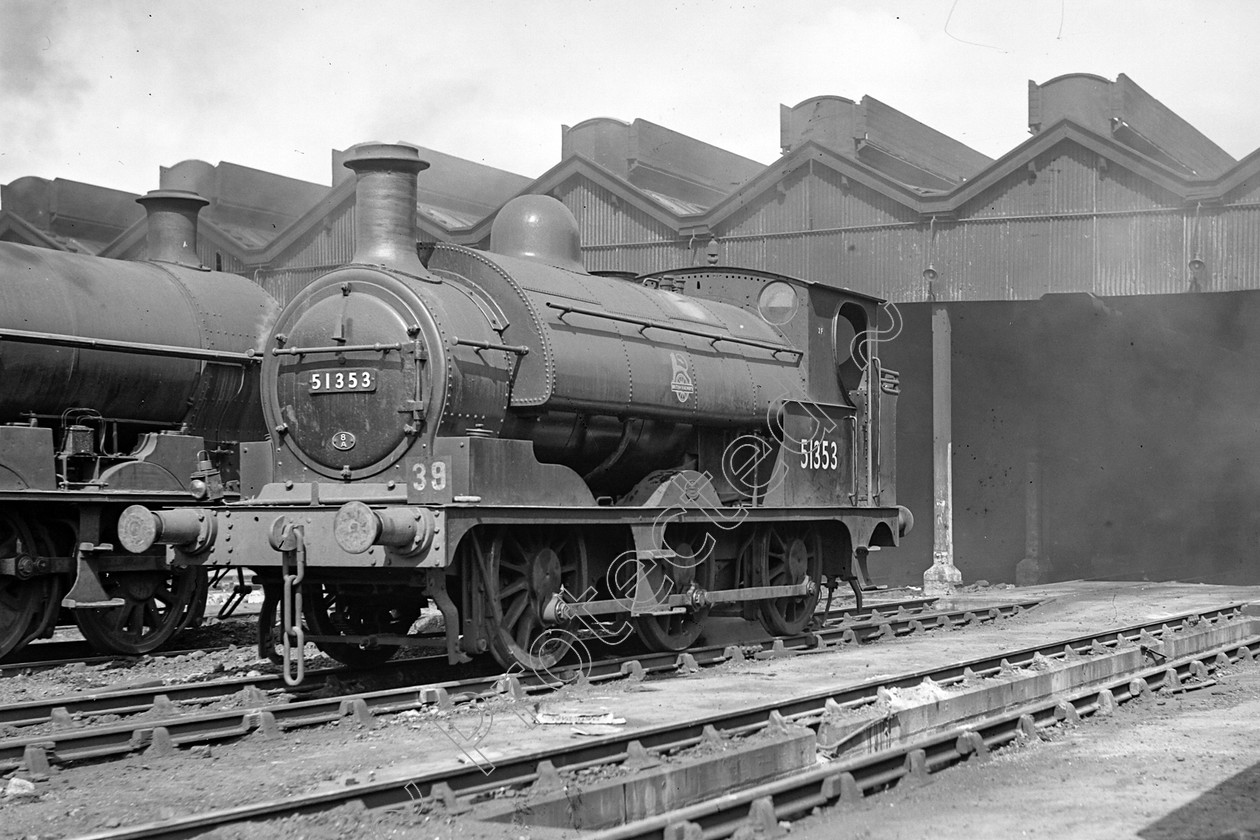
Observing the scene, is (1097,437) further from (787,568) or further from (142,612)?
(142,612)

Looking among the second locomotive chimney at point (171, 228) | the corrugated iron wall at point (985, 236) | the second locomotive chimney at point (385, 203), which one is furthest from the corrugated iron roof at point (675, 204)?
the second locomotive chimney at point (385, 203)

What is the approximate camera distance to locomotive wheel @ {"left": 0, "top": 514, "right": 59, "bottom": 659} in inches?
449

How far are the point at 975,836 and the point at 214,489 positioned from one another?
8206mm

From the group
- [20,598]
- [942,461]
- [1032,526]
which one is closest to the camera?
[20,598]

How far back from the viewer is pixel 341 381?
376 inches

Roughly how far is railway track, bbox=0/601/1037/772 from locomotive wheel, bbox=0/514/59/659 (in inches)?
103

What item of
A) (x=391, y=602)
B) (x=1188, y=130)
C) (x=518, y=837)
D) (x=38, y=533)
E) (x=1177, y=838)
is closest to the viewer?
(x=518, y=837)

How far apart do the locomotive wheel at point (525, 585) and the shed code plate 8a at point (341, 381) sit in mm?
1287

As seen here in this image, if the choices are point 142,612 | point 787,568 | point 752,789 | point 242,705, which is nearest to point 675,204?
point 787,568

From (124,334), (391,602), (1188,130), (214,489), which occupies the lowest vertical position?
(391,602)

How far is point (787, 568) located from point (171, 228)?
7042 mm

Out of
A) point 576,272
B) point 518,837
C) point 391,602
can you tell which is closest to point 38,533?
point 391,602

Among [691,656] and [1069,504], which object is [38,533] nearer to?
[691,656]

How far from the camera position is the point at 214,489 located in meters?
12.2
